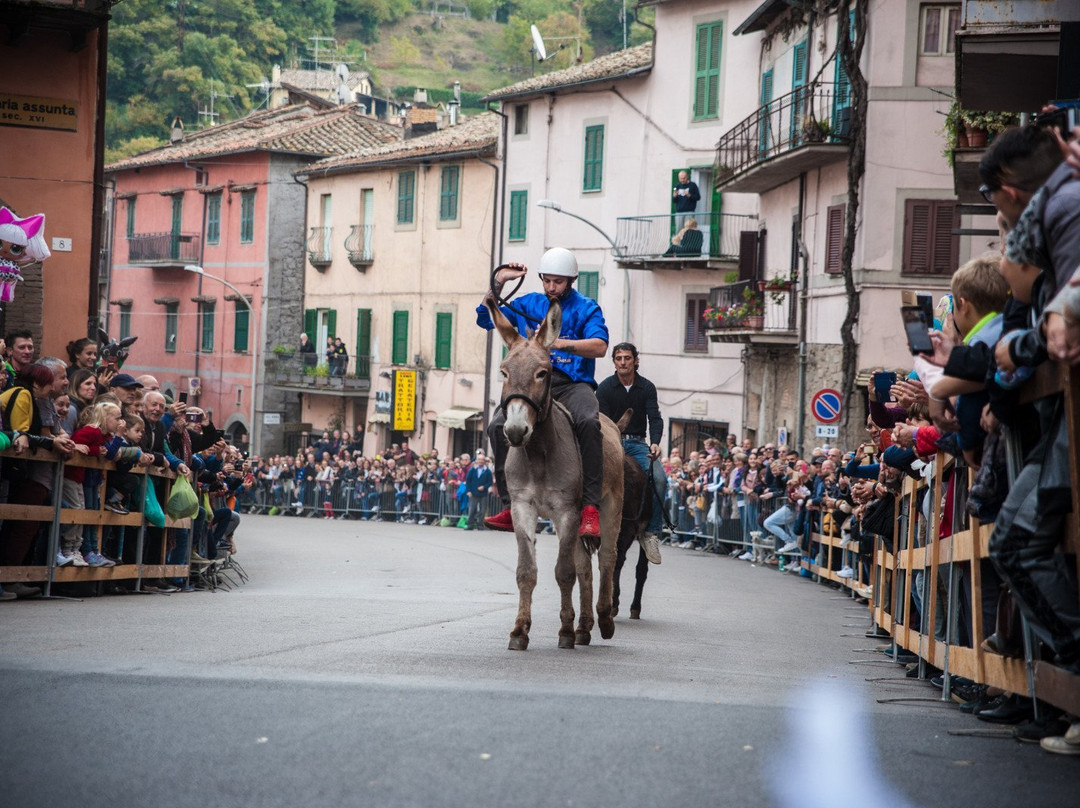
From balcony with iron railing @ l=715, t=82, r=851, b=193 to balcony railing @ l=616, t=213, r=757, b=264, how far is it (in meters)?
3.39

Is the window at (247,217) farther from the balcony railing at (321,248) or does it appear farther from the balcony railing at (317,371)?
the balcony railing at (317,371)

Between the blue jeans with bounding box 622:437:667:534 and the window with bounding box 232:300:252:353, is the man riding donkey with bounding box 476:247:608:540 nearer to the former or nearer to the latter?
the blue jeans with bounding box 622:437:667:534

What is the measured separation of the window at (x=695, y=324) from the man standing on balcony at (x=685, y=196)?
2.68m

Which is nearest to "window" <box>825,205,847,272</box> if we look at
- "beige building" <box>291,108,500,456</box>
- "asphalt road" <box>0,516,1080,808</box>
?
"beige building" <box>291,108,500,456</box>

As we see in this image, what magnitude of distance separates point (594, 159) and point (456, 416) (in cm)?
1018

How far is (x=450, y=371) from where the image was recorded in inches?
2178

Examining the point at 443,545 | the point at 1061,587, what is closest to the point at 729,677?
the point at 1061,587

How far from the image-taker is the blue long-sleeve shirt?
37.8 ft

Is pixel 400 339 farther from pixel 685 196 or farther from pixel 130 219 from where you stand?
pixel 130 219

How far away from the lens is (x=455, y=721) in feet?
22.1

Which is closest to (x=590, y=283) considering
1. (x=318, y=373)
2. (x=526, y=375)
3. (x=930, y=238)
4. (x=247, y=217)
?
(x=318, y=373)

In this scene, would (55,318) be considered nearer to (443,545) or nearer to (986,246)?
(443,545)

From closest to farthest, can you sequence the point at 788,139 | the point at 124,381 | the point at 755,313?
the point at 124,381
the point at 788,139
the point at 755,313

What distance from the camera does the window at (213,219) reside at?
66.6 metres
